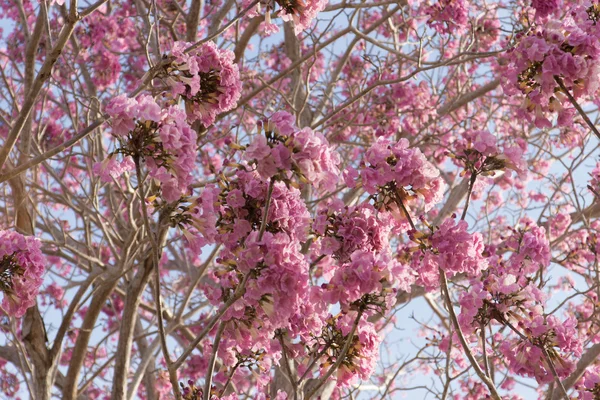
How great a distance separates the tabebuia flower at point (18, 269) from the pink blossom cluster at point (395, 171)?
1418mm

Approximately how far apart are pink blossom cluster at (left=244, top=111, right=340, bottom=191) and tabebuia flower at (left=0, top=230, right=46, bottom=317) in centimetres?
123

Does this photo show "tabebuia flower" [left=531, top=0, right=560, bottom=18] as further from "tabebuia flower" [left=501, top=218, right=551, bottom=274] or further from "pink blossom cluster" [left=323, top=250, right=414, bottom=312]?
"pink blossom cluster" [left=323, top=250, right=414, bottom=312]

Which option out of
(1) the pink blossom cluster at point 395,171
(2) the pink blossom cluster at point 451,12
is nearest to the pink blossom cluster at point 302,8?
(1) the pink blossom cluster at point 395,171

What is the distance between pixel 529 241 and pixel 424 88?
3012mm

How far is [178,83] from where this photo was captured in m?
2.34

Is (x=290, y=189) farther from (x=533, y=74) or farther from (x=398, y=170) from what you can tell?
(x=533, y=74)

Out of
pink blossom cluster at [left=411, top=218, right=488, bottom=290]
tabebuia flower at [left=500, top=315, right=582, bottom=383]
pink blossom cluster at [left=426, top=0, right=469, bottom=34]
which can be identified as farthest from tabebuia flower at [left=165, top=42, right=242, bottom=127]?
pink blossom cluster at [left=426, top=0, right=469, bottom=34]

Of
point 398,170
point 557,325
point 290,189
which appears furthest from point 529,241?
point 290,189

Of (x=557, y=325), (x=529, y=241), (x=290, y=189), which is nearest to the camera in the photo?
(x=290, y=189)

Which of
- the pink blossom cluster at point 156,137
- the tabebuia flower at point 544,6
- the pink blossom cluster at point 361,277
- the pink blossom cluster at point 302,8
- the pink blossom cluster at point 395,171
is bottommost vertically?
the pink blossom cluster at point 361,277

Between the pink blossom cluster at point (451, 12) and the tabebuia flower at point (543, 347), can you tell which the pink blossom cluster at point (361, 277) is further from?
the pink blossom cluster at point (451, 12)

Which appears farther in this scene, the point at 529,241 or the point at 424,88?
the point at 424,88

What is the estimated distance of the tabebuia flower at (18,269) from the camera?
8.32ft

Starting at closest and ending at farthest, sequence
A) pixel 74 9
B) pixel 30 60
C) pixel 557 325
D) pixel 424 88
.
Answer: pixel 74 9
pixel 557 325
pixel 30 60
pixel 424 88
